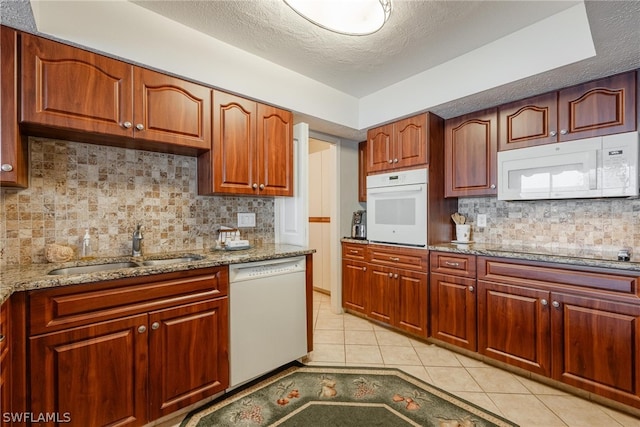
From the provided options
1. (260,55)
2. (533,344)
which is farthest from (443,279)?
(260,55)

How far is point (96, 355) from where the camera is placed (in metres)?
1.37

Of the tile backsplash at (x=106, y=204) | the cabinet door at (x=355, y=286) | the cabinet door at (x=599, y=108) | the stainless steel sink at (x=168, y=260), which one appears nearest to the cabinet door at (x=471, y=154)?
the cabinet door at (x=599, y=108)

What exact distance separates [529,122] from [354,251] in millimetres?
1954

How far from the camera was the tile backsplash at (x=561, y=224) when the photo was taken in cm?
204

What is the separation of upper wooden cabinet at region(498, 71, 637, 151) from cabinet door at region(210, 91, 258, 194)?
2037mm

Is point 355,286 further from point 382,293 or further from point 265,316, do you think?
point 265,316

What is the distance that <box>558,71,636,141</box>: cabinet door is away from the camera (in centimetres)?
182

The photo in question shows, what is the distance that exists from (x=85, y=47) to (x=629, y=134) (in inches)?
126

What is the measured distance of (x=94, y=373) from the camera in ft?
4.46

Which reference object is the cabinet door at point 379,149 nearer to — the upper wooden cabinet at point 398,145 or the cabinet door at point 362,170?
the upper wooden cabinet at point 398,145

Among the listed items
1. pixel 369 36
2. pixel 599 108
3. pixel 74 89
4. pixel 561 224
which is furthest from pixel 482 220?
pixel 74 89

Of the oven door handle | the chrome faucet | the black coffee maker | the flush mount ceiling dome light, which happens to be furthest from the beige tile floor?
the flush mount ceiling dome light

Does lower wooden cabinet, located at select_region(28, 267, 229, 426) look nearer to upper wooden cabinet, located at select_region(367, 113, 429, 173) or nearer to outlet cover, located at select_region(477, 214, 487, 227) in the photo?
upper wooden cabinet, located at select_region(367, 113, 429, 173)

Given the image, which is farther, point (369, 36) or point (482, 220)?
point (482, 220)
